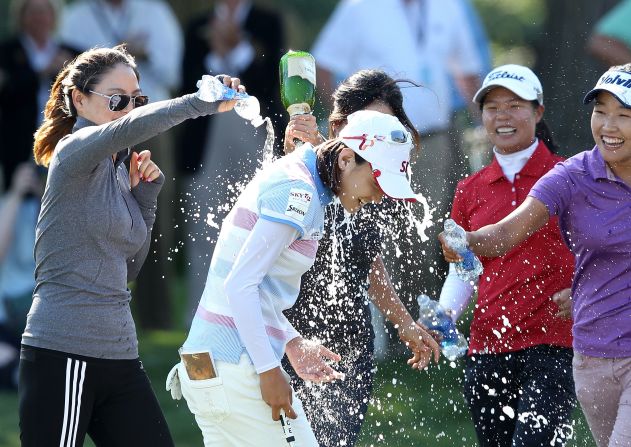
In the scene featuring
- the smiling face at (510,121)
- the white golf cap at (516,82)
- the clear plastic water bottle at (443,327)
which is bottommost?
the clear plastic water bottle at (443,327)

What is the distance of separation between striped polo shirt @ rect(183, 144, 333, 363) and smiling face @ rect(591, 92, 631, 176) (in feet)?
3.72

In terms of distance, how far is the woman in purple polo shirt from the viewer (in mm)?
4621

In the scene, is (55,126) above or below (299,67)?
below

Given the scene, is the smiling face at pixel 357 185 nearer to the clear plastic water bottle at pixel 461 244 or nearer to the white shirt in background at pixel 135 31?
the clear plastic water bottle at pixel 461 244

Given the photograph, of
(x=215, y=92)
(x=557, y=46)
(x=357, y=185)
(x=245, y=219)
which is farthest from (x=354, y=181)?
(x=557, y=46)

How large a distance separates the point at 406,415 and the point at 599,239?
3125 millimetres

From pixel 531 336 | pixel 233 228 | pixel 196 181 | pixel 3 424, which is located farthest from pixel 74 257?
pixel 196 181

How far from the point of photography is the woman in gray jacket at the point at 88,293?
4.42 metres

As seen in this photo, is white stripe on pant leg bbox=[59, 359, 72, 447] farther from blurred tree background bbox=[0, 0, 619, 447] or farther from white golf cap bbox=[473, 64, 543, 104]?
blurred tree background bbox=[0, 0, 619, 447]

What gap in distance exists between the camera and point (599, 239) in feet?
15.2

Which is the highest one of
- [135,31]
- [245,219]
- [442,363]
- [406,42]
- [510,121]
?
[135,31]

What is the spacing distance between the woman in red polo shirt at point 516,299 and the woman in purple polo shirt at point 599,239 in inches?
15.5

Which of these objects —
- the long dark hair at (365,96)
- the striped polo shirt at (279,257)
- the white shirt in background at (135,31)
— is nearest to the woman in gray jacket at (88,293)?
the striped polo shirt at (279,257)

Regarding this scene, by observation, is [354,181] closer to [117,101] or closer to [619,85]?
[117,101]
